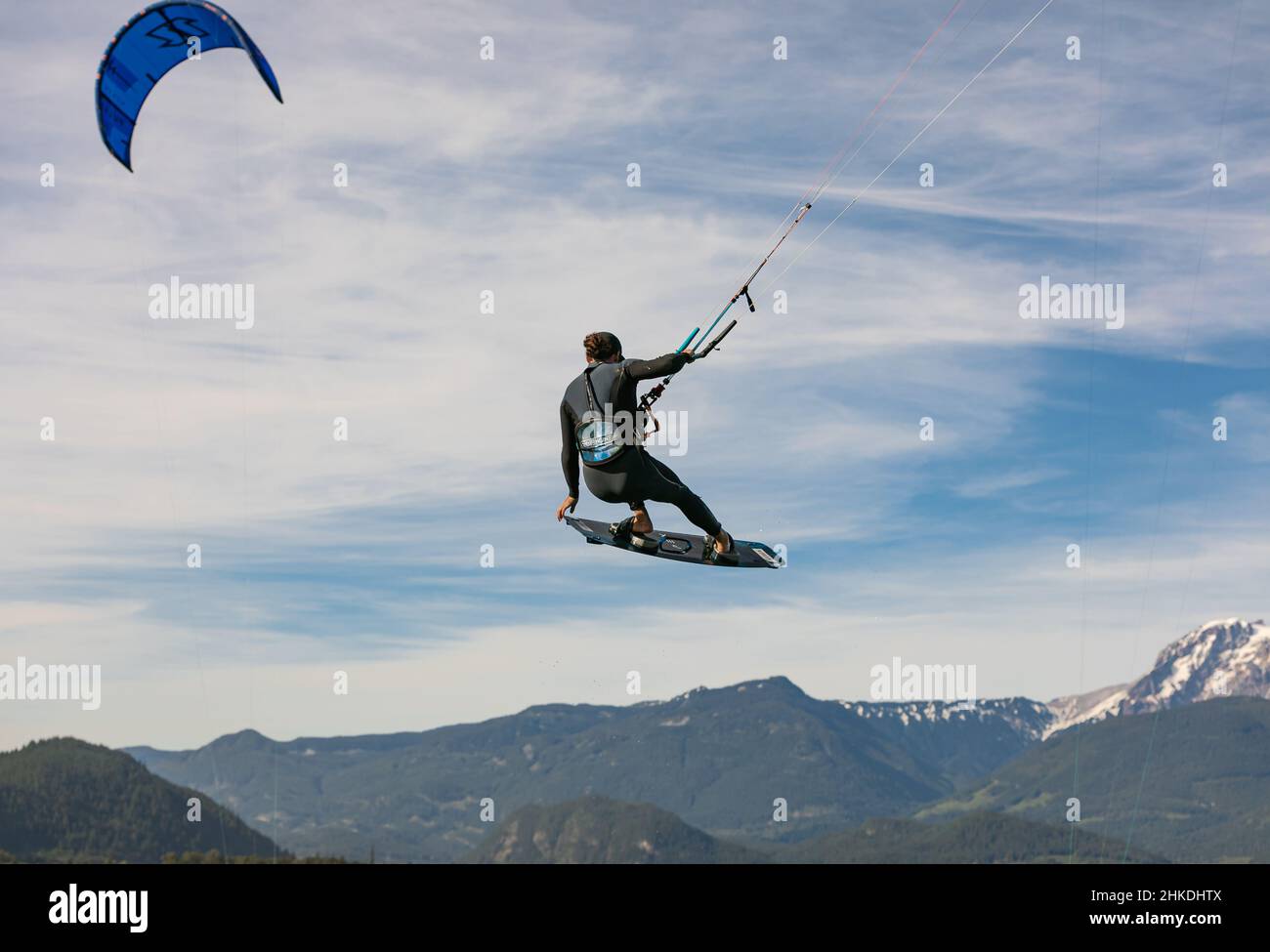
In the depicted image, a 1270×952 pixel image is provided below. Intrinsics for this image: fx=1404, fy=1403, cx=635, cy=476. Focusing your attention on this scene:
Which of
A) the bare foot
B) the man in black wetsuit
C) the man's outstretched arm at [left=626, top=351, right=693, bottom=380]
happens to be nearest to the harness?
the man in black wetsuit

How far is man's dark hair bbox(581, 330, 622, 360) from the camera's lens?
1991 centimetres

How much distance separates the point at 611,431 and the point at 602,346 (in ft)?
4.00

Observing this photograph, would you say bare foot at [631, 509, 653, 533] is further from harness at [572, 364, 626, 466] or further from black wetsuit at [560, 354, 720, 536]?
harness at [572, 364, 626, 466]

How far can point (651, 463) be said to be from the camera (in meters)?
20.3

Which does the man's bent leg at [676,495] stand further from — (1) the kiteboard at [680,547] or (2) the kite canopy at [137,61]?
(2) the kite canopy at [137,61]

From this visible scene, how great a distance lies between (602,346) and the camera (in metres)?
19.9

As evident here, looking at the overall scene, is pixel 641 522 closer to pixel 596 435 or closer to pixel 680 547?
pixel 680 547

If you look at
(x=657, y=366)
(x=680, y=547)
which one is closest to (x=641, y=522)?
(x=680, y=547)
